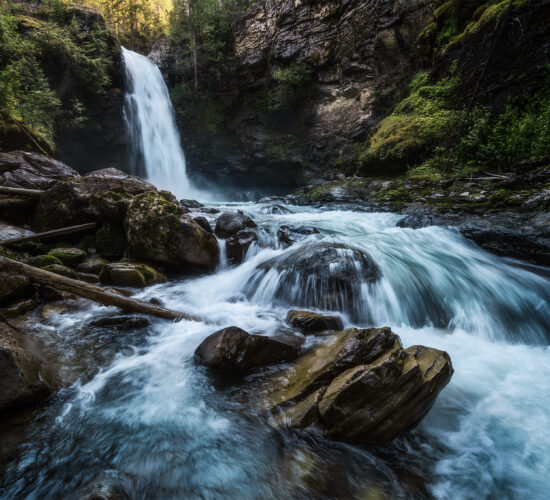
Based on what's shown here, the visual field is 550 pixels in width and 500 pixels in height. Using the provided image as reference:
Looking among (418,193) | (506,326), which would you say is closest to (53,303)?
(506,326)

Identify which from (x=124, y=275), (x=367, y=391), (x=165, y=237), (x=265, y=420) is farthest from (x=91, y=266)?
(x=367, y=391)

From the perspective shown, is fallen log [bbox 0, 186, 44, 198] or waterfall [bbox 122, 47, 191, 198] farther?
waterfall [bbox 122, 47, 191, 198]

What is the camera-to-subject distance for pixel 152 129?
20266mm

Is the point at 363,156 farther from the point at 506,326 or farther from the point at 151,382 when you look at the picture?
the point at 151,382

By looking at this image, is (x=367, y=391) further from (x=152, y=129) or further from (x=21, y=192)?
(x=152, y=129)

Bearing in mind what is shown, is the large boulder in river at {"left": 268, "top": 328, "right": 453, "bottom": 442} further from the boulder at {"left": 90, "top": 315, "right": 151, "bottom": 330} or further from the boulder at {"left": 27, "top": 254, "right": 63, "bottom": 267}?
the boulder at {"left": 27, "top": 254, "right": 63, "bottom": 267}

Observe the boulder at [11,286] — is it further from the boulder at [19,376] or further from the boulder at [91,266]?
the boulder at [19,376]

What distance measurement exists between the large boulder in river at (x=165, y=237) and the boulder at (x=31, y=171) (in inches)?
160

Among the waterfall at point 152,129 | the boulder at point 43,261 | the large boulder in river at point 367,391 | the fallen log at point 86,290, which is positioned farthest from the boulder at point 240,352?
the waterfall at point 152,129

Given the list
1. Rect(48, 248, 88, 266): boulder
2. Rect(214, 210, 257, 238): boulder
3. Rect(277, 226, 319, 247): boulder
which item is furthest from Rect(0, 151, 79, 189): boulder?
Rect(277, 226, 319, 247): boulder

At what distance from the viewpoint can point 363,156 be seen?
12.4 meters

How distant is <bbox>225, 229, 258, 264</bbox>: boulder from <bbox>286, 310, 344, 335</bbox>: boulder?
9.44 feet

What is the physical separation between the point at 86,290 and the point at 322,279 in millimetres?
3547

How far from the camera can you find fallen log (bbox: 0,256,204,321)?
3.74m
